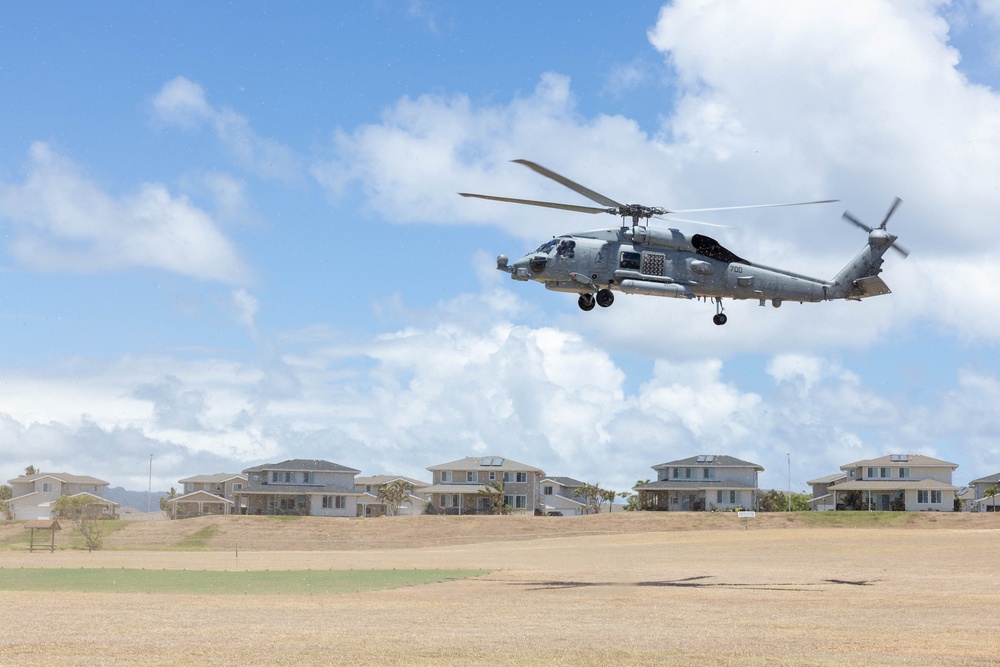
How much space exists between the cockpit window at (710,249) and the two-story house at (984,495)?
90171 mm

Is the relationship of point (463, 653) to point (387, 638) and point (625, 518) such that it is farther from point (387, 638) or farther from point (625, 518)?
point (625, 518)

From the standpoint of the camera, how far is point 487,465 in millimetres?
128125

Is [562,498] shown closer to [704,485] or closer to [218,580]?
[704,485]

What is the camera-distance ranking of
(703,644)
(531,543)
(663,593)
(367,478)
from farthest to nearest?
(367,478)
(531,543)
(663,593)
(703,644)

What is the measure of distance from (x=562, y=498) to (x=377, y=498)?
23.0m

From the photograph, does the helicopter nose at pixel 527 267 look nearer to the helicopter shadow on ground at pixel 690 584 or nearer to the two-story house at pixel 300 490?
the helicopter shadow on ground at pixel 690 584

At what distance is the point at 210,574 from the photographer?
5122 centimetres

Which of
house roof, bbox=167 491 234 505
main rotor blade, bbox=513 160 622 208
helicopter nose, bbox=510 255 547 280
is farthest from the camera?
house roof, bbox=167 491 234 505

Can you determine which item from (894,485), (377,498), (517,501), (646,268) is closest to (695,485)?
(894,485)

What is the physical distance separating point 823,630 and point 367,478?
13768cm

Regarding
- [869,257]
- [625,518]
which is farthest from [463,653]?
[625,518]

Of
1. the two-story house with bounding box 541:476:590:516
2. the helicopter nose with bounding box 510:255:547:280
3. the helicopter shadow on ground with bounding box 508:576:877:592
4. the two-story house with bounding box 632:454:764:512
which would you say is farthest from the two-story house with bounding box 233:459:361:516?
the helicopter nose with bounding box 510:255:547:280

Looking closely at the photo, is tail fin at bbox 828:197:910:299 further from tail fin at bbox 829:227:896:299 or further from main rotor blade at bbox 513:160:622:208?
main rotor blade at bbox 513:160:622:208

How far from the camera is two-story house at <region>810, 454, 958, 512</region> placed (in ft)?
363
